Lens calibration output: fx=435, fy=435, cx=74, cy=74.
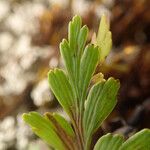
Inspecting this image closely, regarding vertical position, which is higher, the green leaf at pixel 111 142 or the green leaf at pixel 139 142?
the green leaf at pixel 111 142

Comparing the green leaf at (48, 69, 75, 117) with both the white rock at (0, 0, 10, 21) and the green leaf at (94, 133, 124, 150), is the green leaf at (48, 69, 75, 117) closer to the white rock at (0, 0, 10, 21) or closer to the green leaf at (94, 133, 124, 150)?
the green leaf at (94, 133, 124, 150)

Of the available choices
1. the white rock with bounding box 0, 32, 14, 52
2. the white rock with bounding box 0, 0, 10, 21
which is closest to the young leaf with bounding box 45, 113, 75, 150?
the white rock with bounding box 0, 32, 14, 52

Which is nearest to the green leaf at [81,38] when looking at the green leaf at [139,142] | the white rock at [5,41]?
the green leaf at [139,142]

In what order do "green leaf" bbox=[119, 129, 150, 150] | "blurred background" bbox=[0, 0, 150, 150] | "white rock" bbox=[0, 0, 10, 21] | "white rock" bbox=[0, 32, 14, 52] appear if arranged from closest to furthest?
"green leaf" bbox=[119, 129, 150, 150], "blurred background" bbox=[0, 0, 150, 150], "white rock" bbox=[0, 32, 14, 52], "white rock" bbox=[0, 0, 10, 21]

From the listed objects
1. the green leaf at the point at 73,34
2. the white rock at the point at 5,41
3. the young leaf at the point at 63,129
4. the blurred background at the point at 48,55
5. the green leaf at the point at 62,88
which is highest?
the white rock at the point at 5,41

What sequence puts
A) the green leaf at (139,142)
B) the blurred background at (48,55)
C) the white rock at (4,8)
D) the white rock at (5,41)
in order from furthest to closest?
the white rock at (4,8) → the white rock at (5,41) → the blurred background at (48,55) → the green leaf at (139,142)

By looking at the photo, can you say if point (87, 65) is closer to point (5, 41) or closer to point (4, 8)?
point (5, 41)

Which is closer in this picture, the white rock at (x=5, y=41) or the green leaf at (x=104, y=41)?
the green leaf at (x=104, y=41)

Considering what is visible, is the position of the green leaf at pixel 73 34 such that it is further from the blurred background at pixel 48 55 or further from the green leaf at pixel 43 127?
the blurred background at pixel 48 55
